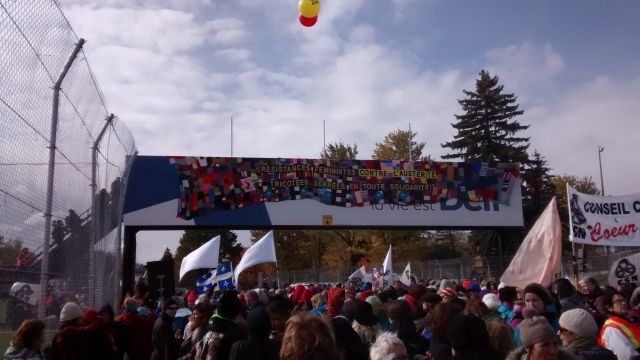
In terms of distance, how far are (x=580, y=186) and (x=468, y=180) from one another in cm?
4433

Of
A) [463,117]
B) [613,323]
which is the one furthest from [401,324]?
[463,117]

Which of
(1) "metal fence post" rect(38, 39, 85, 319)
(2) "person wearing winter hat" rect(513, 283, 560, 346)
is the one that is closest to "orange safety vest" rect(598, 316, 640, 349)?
(2) "person wearing winter hat" rect(513, 283, 560, 346)

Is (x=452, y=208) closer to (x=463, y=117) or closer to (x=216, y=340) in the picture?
(x=216, y=340)

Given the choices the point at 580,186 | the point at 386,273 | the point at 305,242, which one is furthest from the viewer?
the point at 580,186

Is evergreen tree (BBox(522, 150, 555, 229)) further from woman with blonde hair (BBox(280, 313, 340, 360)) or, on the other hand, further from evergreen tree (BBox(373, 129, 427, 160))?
woman with blonde hair (BBox(280, 313, 340, 360))

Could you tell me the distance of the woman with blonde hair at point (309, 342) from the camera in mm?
3611

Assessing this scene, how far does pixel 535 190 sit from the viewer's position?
4788 cm

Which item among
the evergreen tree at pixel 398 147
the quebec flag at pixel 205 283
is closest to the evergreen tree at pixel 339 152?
the evergreen tree at pixel 398 147

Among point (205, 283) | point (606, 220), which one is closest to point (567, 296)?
point (606, 220)

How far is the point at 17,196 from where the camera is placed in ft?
18.1

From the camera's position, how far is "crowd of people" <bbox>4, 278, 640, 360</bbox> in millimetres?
3943

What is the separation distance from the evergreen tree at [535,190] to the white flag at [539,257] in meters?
35.8

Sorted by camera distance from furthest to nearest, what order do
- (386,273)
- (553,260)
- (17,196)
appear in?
(386,273) < (553,260) < (17,196)

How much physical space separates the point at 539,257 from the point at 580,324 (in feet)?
20.2
